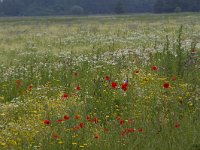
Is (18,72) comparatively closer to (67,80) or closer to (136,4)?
(67,80)

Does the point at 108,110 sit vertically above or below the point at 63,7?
above

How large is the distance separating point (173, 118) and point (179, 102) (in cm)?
90

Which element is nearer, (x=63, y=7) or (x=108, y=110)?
(x=108, y=110)

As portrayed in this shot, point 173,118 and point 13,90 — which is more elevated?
point 173,118

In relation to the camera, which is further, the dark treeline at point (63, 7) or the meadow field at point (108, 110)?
the dark treeline at point (63, 7)

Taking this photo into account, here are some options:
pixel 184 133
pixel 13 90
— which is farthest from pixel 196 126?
pixel 13 90

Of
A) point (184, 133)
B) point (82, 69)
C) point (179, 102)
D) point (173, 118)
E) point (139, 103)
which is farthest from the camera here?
point (82, 69)

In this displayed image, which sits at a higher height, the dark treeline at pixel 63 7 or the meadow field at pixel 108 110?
the meadow field at pixel 108 110

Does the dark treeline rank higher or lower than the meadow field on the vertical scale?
lower

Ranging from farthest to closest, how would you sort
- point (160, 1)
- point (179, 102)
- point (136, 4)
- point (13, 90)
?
1. point (136, 4)
2. point (160, 1)
3. point (13, 90)
4. point (179, 102)

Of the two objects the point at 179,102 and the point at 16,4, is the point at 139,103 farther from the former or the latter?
the point at 16,4

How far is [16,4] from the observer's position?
154 metres

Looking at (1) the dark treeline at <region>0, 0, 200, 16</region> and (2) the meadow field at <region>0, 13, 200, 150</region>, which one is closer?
(2) the meadow field at <region>0, 13, 200, 150</region>

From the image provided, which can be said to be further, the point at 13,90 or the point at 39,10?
the point at 39,10
